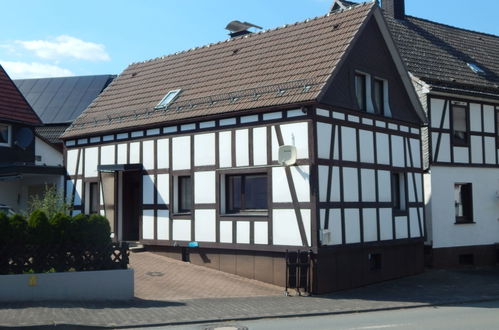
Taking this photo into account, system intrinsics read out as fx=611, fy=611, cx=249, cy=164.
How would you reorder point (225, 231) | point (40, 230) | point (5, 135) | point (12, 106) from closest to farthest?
point (40, 230) → point (225, 231) → point (5, 135) → point (12, 106)

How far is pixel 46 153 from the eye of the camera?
27375 millimetres

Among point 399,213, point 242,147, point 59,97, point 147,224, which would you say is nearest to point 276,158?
point 242,147

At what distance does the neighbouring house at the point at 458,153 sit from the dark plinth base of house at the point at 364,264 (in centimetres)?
178

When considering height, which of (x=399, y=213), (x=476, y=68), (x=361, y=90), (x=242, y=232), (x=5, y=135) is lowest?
(x=242, y=232)

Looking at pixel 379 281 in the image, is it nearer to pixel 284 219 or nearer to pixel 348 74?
pixel 284 219

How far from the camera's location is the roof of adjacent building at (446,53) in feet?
70.8

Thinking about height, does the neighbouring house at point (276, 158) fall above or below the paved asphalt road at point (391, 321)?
above

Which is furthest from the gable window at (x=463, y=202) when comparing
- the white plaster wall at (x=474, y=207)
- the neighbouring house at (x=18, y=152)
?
the neighbouring house at (x=18, y=152)

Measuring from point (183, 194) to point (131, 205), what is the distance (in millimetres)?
2887

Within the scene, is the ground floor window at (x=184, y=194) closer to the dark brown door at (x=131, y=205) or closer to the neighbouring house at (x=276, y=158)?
the neighbouring house at (x=276, y=158)

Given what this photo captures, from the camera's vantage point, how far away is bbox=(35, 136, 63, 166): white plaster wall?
27089 millimetres

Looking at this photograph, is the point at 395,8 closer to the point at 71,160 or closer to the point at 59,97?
the point at 71,160

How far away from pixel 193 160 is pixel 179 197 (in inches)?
53.6

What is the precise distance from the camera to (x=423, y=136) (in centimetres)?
2064
